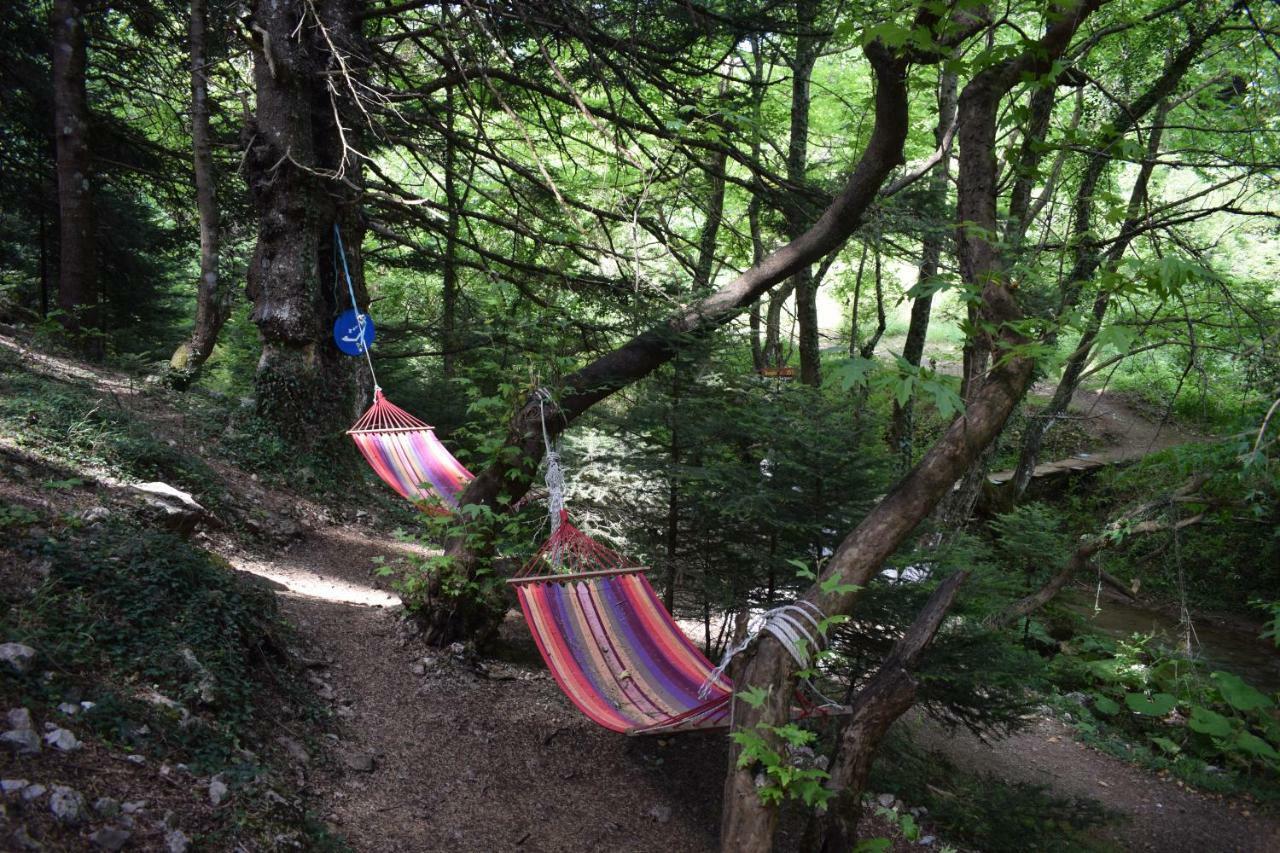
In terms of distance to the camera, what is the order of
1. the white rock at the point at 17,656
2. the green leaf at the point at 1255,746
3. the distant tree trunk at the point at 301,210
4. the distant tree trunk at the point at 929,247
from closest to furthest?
1. the white rock at the point at 17,656
2. the distant tree trunk at the point at 929,247
3. the distant tree trunk at the point at 301,210
4. the green leaf at the point at 1255,746

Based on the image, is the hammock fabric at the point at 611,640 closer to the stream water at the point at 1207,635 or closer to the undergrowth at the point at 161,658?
the undergrowth at the point at 161,658

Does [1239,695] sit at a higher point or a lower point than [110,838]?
lower

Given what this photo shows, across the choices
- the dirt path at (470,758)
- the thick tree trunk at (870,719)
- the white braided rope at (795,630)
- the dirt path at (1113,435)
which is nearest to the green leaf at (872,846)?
the thick tree trunk at (870,719)

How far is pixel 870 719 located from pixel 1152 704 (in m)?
4.27

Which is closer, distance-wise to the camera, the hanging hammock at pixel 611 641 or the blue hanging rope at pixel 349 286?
the hanging hammock at pixel 611 641

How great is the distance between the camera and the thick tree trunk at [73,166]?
18.7 ft

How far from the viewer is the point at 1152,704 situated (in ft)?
18.0

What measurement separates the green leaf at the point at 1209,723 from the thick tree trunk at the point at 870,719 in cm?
362

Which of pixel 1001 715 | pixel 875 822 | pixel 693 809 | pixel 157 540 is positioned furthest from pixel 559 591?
pixel 1001 715

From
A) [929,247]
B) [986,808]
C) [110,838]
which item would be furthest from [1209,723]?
[110,838]

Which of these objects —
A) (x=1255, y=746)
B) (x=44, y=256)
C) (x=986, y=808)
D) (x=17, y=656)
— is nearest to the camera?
(x=17, y=656)

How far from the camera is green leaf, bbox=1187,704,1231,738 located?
495cm

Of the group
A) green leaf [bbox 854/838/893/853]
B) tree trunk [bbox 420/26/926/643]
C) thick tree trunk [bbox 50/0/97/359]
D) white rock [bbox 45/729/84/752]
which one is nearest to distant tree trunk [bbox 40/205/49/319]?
thick tree trunk [bbox 50/0/97/359]

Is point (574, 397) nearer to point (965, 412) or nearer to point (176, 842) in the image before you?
point (965, 412)
